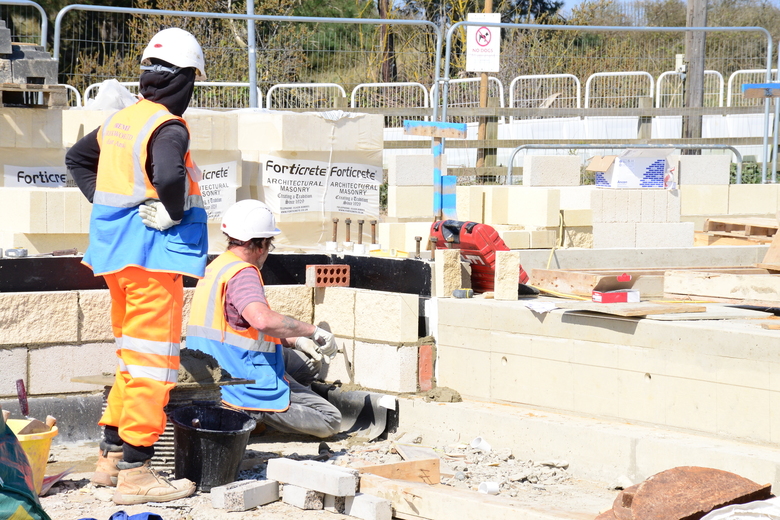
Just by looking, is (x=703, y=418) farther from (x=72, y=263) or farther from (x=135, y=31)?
(x=135, y=31)

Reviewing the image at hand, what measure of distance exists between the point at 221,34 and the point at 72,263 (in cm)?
860

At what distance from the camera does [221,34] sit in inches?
531

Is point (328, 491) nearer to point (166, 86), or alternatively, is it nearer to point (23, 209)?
point (166, 86)

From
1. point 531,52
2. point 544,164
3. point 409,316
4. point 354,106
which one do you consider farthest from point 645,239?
point 531,52

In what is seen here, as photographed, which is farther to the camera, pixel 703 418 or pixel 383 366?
pixel 383 366

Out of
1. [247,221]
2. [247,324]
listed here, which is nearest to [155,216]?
[247,221]

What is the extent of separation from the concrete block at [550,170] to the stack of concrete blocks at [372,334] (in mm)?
3829

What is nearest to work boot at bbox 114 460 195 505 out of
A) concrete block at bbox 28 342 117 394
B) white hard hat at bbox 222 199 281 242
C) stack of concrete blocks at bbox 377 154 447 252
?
white hard hat at bbox 222 199 281 242

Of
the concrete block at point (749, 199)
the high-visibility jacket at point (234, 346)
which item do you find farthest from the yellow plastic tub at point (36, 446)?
the concrete block at point (749, 199)

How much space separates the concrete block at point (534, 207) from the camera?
8.32 metres

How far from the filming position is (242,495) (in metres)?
4.11

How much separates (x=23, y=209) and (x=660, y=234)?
588 centimetres

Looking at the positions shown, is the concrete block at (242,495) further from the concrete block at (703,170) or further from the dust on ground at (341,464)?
the concrete block at (703,170)

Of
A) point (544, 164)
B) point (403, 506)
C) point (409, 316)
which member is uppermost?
point (544, 164)
